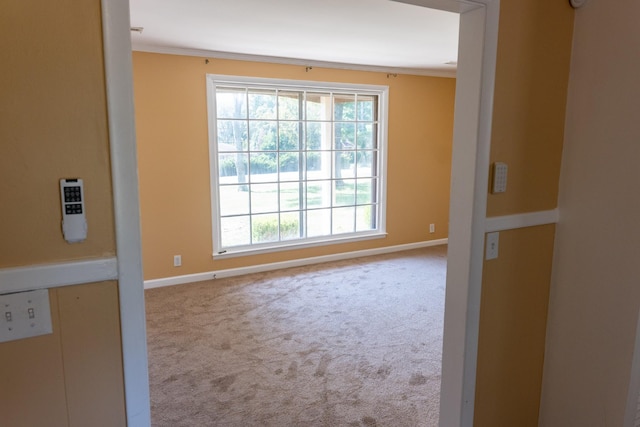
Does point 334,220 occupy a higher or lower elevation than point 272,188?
lower

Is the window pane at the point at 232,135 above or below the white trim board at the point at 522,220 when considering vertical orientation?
above

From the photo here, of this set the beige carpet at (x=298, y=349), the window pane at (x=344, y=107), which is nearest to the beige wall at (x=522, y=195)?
the beige carpet at (x=298, y=349)

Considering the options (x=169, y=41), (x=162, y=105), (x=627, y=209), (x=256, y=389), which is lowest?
(x=256, y=389)

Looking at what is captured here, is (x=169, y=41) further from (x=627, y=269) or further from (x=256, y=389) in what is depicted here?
(x=627, y=269)

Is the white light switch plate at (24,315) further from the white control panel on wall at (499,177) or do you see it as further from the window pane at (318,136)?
the window pane at (318,136)

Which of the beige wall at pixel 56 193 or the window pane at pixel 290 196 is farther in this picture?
the window pane at pixel 290 196

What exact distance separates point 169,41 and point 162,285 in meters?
2.34

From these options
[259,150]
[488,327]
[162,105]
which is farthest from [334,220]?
[488,327]

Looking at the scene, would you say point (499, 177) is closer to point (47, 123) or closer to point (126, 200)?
point (126, 200)

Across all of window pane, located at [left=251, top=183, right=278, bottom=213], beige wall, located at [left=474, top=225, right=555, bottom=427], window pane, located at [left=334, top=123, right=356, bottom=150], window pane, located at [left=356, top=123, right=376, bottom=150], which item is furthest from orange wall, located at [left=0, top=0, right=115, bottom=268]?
window pane, located at [left=356, top=123, right=376, bottom=150]

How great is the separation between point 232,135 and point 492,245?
335 cm

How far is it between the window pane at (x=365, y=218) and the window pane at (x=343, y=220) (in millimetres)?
77

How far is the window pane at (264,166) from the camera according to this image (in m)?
4.61

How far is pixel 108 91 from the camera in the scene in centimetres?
102
